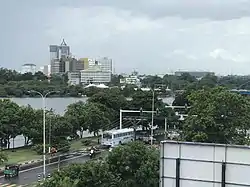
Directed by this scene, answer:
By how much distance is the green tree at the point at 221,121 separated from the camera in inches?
1439

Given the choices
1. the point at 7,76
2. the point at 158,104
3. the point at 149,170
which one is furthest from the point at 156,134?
the point at 7,76

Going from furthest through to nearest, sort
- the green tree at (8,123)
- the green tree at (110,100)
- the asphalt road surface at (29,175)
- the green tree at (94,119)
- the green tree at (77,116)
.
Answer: the green tree at (110,100) < the green tree at (94,119) < the green tree at (77,116) < the green tree at (8,123) < the asphalt road surface at (29,175)

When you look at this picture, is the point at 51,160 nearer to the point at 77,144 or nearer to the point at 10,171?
the point at 10,171

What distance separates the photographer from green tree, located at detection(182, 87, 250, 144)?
36562 millimetres

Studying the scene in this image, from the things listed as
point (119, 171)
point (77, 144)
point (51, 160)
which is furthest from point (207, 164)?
point (77, 144)

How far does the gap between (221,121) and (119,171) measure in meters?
13.4

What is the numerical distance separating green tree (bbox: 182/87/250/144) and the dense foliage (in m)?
9.69

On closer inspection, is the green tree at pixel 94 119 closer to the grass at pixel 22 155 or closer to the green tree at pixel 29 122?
the grass at pixel 22 155

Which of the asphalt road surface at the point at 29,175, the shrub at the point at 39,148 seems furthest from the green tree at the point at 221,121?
the shrub at the point at 39,148

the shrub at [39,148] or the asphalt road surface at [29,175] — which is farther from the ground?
the shrub at [39,148]

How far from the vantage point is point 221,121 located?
3706 cm

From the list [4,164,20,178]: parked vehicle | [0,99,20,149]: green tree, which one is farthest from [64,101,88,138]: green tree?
[4,164,20,178]: parked vehicle

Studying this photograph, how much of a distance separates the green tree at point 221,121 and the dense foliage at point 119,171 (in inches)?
381

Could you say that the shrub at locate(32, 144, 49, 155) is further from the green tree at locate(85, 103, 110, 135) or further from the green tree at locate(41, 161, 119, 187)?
the green tree at locate(41, 161, 119, 187)
